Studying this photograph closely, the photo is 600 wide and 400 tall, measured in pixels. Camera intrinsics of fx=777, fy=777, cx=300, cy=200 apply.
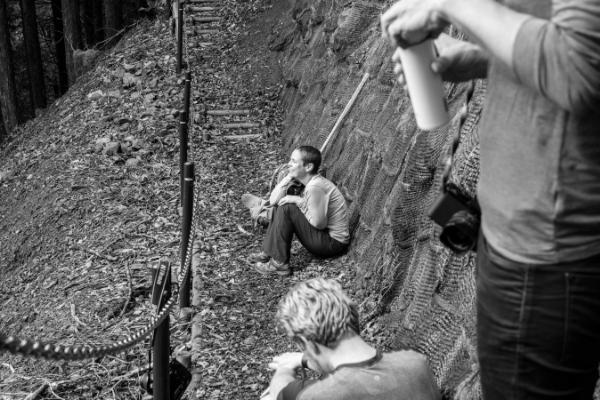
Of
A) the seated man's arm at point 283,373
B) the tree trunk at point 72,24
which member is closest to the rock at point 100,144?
the seated man's arm at point 283,373

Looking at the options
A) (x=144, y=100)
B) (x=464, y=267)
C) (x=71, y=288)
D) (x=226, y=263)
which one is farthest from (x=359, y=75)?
(x=144, y=100)

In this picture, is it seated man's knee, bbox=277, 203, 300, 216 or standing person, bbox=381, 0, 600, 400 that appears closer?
standing person, bbox=381, 0, 600, 400

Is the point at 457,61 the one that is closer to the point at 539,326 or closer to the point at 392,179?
the point at 539,326

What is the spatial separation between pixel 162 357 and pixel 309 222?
117 inches

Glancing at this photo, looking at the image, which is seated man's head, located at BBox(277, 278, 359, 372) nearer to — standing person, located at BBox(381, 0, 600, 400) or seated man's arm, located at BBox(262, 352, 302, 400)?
seated man's arm, located at BBox(262, 352, 302, 400)

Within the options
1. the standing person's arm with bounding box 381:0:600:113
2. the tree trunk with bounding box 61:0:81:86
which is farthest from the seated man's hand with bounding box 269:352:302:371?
the tree trunk with bounding box 61:0:81:86

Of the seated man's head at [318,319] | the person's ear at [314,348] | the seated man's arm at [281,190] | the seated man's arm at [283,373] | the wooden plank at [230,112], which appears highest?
the seated man's head at [318,319]

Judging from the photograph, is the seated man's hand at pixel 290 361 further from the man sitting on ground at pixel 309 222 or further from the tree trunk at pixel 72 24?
the tree trunk at pixel 72 24

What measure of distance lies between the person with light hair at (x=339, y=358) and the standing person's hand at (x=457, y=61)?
0.91 meters

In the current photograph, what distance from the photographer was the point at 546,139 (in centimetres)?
181

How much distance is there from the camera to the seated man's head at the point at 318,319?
9.02 feet

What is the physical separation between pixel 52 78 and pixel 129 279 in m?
25.3

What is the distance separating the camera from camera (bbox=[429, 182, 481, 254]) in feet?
7.32

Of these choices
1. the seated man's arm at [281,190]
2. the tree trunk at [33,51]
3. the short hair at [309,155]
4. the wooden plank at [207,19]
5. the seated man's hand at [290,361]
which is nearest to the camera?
the seated man's hand at [290,361]
